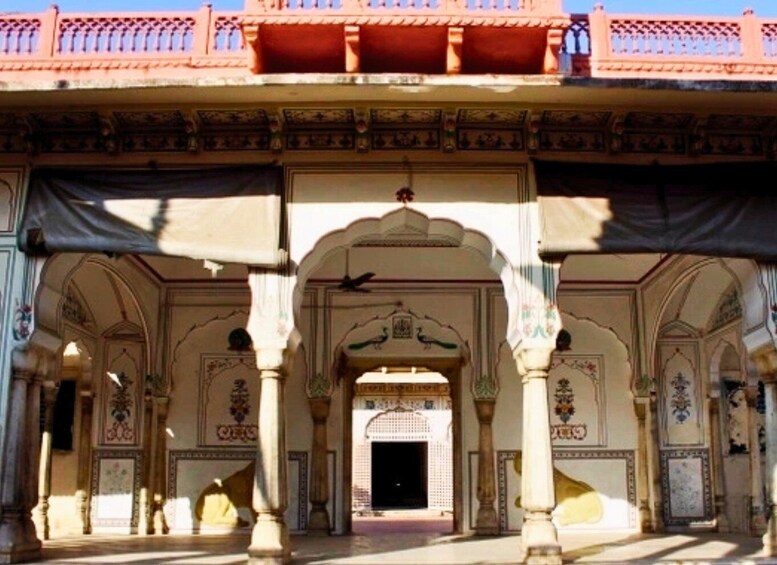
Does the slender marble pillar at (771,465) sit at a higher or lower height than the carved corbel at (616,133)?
lower

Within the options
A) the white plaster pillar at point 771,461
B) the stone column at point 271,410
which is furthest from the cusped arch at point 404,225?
the white plaster pillar at point 771,461

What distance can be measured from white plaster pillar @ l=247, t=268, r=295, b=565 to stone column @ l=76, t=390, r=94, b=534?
5123mm

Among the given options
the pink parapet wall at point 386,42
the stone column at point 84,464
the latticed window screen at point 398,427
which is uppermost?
the pink parapet wall at point 386,42

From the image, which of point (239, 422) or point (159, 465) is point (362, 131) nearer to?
point (239, 422)

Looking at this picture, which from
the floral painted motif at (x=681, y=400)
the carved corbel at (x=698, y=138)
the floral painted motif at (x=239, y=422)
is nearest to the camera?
the carved corbel at (x=698, y=138)

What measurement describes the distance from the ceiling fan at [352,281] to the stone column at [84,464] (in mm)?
3751

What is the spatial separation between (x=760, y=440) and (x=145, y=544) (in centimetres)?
756

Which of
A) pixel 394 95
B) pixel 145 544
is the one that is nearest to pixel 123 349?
pixel 145 544

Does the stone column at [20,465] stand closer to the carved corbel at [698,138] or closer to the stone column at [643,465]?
the carved corbel at [698,138]

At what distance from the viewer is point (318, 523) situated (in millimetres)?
11688

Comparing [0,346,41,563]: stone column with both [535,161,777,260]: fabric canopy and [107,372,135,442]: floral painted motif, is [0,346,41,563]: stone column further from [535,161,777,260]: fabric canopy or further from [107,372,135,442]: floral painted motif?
[535,161,777,260]: fabric canopy

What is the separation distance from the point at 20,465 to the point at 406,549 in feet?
12.6

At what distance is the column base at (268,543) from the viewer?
752 cm

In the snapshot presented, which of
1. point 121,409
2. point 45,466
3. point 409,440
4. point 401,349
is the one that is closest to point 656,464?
point 401,349
